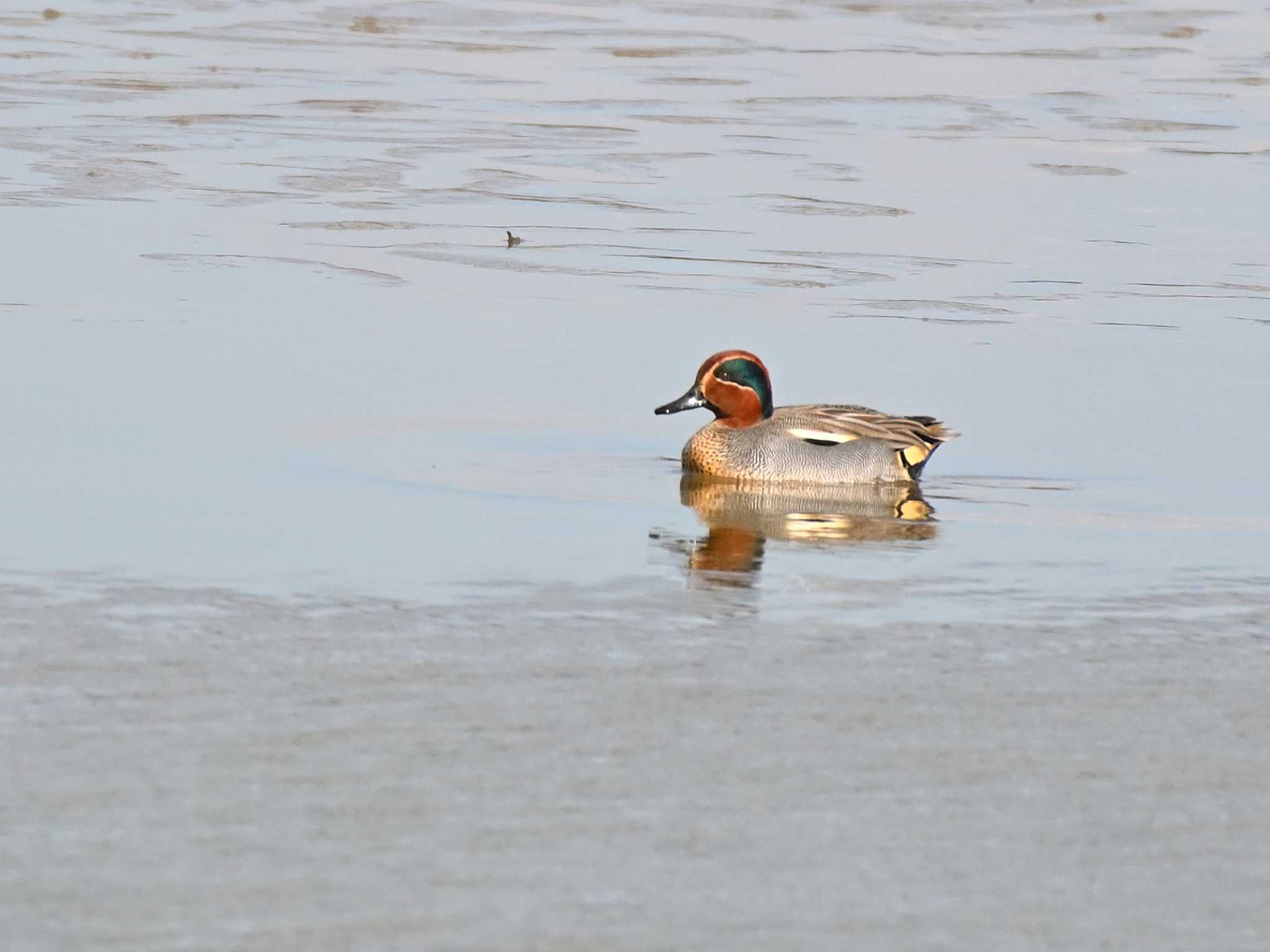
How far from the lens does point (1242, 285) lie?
14.8m

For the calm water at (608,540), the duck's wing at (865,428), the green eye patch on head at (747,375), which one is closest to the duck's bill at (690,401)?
the green eye patch on head at (747,375)

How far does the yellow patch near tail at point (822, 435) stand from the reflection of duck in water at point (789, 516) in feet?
0.68

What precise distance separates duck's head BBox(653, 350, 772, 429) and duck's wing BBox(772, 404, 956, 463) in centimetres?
20

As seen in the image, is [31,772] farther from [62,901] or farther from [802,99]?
[802,99]

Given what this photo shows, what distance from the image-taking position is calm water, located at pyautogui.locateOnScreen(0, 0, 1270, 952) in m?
5.15

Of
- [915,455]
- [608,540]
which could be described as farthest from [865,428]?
[608,540]

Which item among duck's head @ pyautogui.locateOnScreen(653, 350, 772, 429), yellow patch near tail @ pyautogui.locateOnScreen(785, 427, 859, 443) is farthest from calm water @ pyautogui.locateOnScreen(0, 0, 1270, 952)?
yellow patch near tail @ pyautogui.locateOnScreen(785, 427, 859, 443)

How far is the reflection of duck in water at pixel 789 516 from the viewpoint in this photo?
884 centimetres

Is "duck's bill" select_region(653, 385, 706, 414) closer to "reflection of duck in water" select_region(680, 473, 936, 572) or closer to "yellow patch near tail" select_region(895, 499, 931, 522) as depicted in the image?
"reflection of duck in water" select_region(680, 473, 936, 572)

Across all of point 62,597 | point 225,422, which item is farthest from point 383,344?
point 62,597

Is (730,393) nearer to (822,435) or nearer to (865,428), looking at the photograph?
(822,435)

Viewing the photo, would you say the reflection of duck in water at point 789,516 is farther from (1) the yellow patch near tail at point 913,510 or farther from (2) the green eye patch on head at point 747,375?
(2) the green eye patch on head at point 747,375

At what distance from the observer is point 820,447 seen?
10.6 meters

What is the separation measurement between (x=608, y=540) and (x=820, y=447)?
6.84ft
